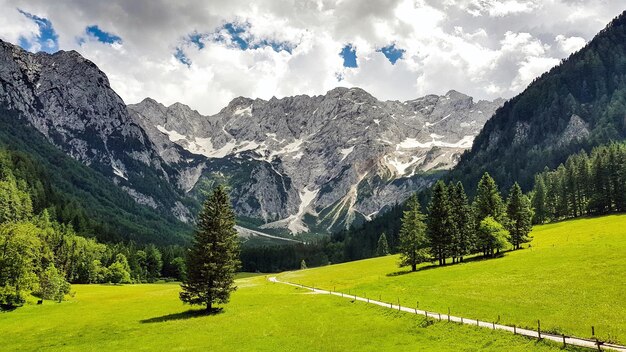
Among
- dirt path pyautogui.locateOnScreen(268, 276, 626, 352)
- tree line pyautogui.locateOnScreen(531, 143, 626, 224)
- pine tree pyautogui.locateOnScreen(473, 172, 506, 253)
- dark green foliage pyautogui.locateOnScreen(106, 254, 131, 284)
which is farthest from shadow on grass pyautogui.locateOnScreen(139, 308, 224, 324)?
tree line pyautogui.locateOnScreen(531, 143, 626, 224)

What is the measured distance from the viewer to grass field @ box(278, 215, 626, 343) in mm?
38844

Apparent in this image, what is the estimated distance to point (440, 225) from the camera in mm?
92688

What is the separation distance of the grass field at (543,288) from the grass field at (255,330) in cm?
598

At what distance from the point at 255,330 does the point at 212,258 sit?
59.0ft

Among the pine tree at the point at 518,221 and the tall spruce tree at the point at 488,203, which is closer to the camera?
the pine tree at the point at 518,221

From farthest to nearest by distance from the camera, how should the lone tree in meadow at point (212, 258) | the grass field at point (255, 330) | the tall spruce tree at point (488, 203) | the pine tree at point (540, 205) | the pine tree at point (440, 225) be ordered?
the pine tree at point (540, 205) → the tall spruce tree at point (488, 203) → the pine tree at point (440, 225) → the lone tree in meadow at point (212, 258) → the grass field at point (255, 330)

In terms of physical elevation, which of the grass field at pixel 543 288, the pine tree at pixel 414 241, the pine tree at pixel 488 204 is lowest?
the grass field at pixel 543 288

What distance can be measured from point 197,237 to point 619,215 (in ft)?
353

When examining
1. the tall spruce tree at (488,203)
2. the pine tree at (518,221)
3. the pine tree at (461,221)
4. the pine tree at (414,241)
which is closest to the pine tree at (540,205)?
the pine tree at (518,221)

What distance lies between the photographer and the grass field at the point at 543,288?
3884 centimetres

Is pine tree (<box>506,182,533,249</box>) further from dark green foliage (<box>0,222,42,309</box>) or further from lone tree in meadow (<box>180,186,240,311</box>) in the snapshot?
dark green foliage (<box>0,222,42,309</box>)

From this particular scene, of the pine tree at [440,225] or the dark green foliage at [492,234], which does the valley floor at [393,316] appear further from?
the pine tree at [440,225]

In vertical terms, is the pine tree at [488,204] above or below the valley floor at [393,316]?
above

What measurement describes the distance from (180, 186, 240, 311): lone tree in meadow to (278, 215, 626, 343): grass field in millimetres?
22060
